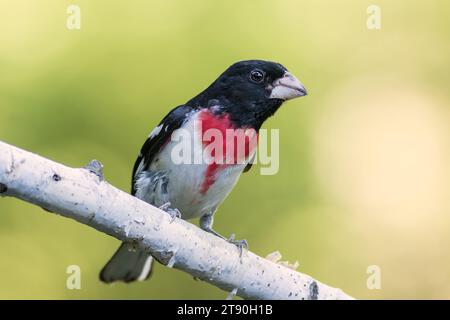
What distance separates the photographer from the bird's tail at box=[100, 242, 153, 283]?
16.2 feet

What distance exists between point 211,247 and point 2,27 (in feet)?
10.1

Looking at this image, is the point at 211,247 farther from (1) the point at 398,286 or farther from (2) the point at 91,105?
(1) the point at 398,286

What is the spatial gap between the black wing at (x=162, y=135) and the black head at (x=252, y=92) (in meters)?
0.12

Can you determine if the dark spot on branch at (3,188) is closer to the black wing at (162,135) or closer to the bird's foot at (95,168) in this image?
the bird's foot at (95,168)

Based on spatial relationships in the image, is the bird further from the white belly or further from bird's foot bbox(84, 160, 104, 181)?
bird's foot bbox(84, 160, 104, 181)

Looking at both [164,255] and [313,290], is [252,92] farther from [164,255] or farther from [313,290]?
[164,255]

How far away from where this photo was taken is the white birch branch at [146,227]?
2.94 meters

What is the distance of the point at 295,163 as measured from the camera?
572 centimetres

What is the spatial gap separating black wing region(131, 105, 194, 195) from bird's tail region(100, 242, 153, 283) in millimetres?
582

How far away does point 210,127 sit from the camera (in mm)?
4340

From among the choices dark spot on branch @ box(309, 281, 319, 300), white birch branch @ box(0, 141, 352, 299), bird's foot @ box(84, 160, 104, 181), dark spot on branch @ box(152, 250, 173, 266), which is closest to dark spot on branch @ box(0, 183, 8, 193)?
white birch branch @ box(0, 141, 352, 299)

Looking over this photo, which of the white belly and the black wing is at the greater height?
the black wing

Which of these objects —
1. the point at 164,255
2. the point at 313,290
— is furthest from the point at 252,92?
the point at 164,255
